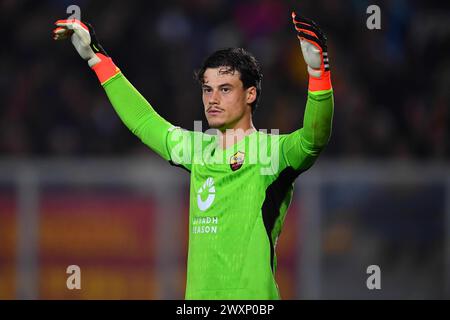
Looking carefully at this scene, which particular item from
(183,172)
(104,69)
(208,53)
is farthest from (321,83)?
(208,53)

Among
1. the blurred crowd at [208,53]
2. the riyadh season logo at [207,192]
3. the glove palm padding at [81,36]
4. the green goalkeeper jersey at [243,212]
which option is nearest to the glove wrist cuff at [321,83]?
the green goalkeeper jersey at [243,212]

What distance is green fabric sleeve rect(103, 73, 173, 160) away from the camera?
234 inches

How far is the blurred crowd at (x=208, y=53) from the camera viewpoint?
12.1 m

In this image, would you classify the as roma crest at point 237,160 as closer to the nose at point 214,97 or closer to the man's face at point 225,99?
the man's face at point 225,99

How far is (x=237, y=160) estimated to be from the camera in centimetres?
550

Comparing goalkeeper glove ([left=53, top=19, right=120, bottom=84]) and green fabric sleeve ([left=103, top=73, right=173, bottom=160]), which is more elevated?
goalkeeper glove ([left=53, top=19, right=120, bottom=84])

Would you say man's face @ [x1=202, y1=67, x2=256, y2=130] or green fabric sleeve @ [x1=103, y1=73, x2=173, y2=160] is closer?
man's face @ [x1=202, y1=67, x2=256, y2=130]

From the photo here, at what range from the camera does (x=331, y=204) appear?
36.3 feet

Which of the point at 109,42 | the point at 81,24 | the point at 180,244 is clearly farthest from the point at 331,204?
the point at 81,24

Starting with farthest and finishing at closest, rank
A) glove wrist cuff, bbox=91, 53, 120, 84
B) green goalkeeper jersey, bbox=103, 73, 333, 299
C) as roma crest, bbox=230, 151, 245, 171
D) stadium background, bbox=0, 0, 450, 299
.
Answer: stadium background, bbox=0, 0, 450, 299
glove wrist cuff, bbox=91, 53, 120, 84
as roma crest, bbox=230, 151, 245, 171
green goalkeeper jersey, bbox=103, 73, 333, 299

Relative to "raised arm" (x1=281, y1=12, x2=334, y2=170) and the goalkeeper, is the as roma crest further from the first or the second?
"raised arm" (x1=281, y1=12, x2=334, y2=170)

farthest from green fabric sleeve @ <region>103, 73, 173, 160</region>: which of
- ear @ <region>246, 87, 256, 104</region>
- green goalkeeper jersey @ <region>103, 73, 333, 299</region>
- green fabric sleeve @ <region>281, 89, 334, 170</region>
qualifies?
green fabric sleeve @ <region>281, 89, 334, 170</region>

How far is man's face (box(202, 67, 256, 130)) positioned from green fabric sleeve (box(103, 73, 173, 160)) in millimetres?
461
